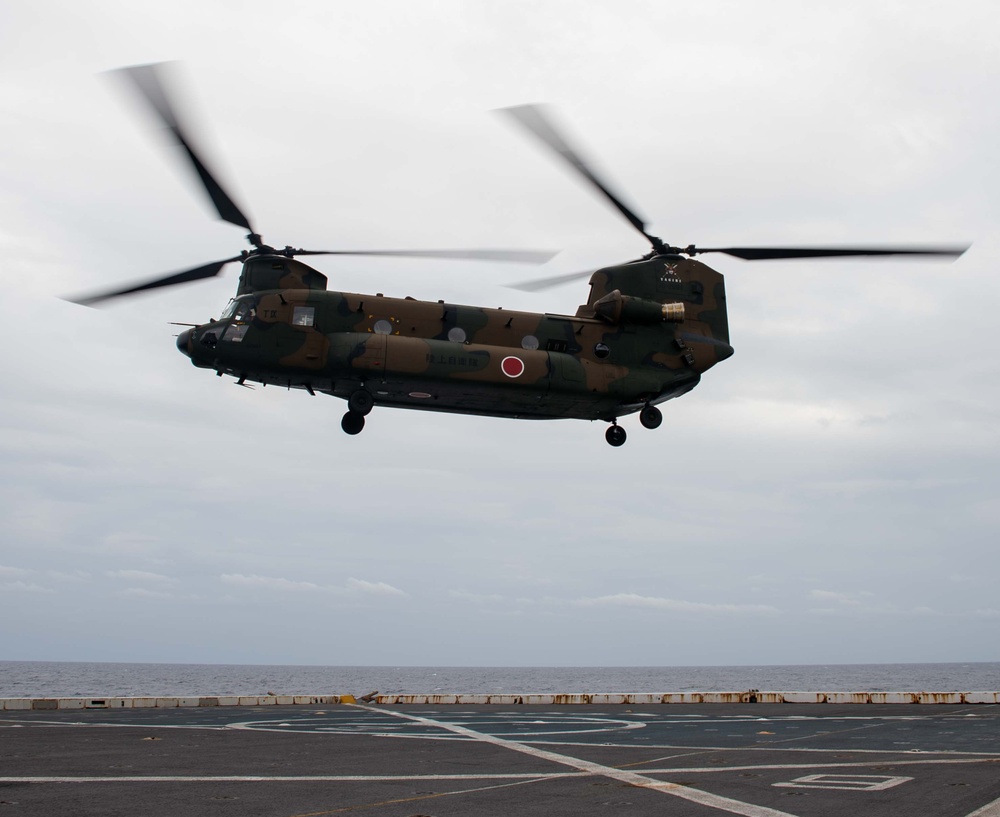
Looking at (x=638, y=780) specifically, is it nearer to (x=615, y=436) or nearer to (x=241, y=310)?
(x=615, y=436)

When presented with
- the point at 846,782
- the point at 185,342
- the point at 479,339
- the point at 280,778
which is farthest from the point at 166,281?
the point at 846,782

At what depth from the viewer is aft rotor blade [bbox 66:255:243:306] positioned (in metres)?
21.5

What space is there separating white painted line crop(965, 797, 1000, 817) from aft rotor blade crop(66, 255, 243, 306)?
18.5 metres

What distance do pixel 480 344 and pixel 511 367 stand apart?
44.2 inches

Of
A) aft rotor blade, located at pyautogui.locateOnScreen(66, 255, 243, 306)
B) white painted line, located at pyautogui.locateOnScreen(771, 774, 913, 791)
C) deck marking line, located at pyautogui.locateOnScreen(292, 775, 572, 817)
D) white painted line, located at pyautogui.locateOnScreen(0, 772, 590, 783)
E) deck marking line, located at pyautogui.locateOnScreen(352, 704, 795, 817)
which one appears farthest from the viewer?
aft rotor blade, located at pyautogui.locateOnScreen(66, 255, 243, 306)

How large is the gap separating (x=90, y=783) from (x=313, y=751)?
17.6 feet

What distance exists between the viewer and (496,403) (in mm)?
24047

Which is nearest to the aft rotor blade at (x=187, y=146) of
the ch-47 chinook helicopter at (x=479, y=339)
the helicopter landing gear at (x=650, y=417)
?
the ch-47 chinook helicopter at (x=479, y=339)

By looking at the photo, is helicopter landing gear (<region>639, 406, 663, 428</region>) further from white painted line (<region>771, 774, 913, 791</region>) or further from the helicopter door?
white painted line (<region>771, 774, 913, 791</region>)

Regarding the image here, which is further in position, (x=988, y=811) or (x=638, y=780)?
(x=638, y=780)

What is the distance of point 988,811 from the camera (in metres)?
12.5

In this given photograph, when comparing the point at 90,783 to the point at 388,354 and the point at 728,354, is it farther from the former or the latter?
the point at 728,354

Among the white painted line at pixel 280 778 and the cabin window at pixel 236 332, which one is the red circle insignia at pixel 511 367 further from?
the white painted line at pixel 280 778

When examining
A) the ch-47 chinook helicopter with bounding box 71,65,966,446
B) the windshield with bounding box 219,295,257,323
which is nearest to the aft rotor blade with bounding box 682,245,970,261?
the ch-47 chinook helicopter with bounding box 71,65,966,446
